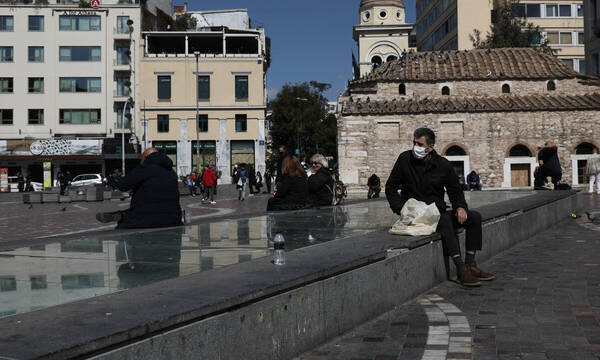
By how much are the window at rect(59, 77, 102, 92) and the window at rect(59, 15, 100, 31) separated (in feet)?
14.3

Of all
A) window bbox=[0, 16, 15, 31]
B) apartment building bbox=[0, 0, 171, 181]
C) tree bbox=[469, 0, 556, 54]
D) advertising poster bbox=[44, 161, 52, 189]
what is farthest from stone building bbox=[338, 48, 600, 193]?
window bbox=[0, 16, 15, 31]

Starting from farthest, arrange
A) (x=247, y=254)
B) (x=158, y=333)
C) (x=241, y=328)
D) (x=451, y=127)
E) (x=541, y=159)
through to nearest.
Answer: (x=451, y=127) → (x=541, y=159) → (x=247, y=254) → (x=241, y=328) → (x=158, y=333)

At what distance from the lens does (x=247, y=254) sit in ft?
19.5

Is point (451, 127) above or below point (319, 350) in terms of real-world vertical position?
above

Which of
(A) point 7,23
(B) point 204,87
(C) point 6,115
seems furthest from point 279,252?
(A) point 7,23

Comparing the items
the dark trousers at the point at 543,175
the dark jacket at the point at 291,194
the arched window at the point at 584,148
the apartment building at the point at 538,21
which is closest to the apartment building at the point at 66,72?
the apartment building at the point at 538,21

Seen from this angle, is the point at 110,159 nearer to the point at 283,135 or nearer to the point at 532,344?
the point at 283,135

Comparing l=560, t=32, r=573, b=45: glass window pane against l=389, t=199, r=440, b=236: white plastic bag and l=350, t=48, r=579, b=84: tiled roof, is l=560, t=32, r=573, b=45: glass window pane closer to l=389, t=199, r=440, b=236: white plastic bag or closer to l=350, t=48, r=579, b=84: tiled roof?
l=350, t=48, r=579, b=84: tiled roof

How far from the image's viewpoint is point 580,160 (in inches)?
1581

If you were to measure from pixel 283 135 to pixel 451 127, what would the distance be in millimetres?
27752

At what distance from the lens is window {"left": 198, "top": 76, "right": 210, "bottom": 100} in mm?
56438

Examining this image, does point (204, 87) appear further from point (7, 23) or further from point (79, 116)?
point (7, 23)

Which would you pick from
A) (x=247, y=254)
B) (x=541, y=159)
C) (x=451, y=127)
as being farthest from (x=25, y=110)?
(x=247, y=254)

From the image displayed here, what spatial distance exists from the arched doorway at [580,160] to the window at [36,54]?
42.8 meters
